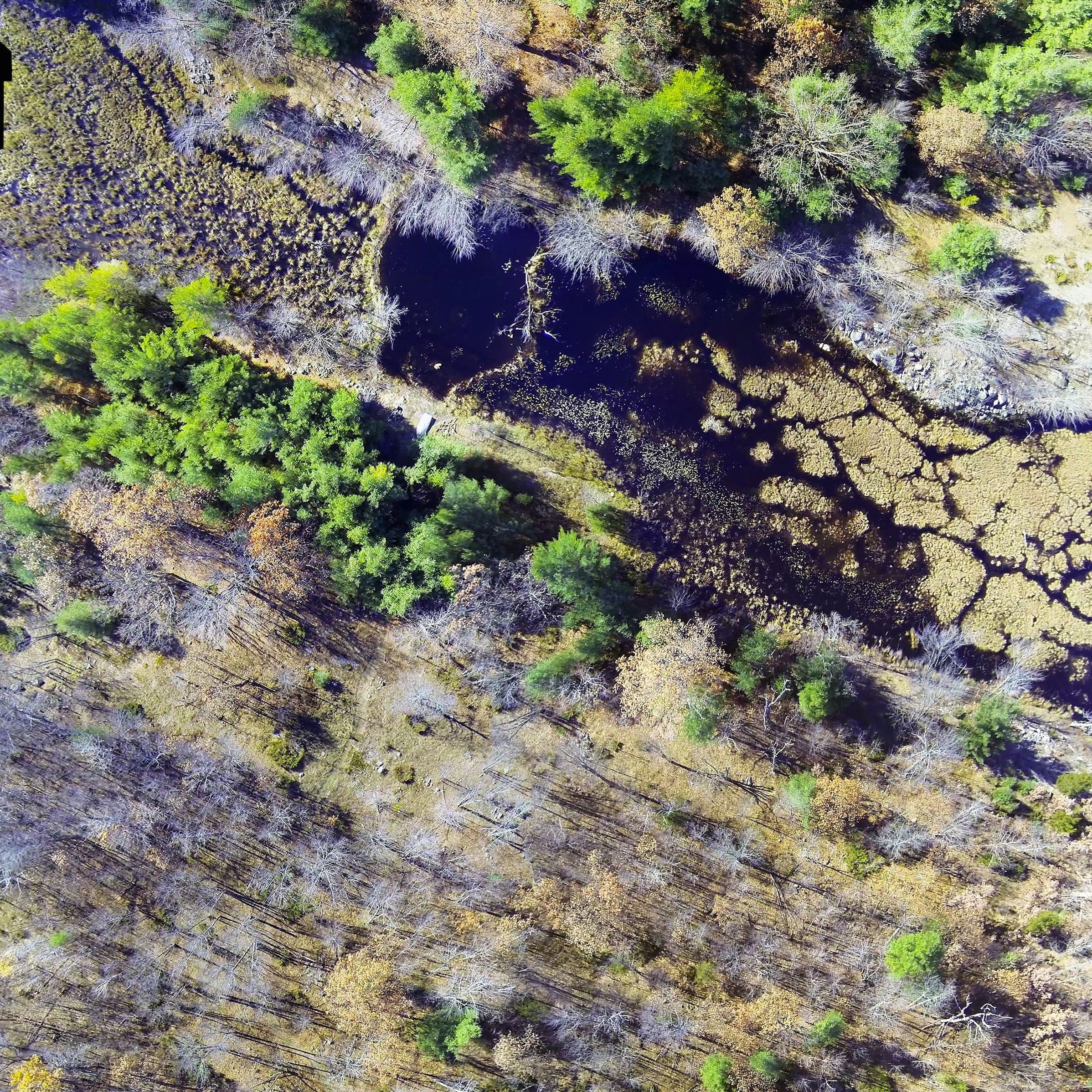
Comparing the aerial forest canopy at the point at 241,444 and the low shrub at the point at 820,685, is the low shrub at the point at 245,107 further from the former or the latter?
the low shrub at the point at 820,685

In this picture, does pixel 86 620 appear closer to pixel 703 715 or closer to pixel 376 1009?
pixel 376 1009

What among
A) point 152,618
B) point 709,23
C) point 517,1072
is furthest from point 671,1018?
point 709,23

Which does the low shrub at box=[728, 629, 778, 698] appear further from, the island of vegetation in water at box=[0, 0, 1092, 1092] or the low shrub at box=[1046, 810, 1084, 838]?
the low shrub at box=[1046, 810, 1084, 838]

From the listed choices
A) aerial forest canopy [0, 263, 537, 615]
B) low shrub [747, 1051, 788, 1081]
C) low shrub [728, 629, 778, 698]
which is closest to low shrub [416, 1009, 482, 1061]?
low shrub [747, 1051, 788, 1081]

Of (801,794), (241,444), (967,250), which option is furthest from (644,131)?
(801,794)

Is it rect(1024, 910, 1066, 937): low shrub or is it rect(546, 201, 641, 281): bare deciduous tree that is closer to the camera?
rect(1024, 910, 1066, 937): low shrub

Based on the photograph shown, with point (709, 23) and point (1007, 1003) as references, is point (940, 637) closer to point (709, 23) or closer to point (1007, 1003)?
point (1007, 1003)

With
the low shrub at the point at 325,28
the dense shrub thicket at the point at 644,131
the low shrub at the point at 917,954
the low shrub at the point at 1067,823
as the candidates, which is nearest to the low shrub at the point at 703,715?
the low shrub at the point at 917,954
